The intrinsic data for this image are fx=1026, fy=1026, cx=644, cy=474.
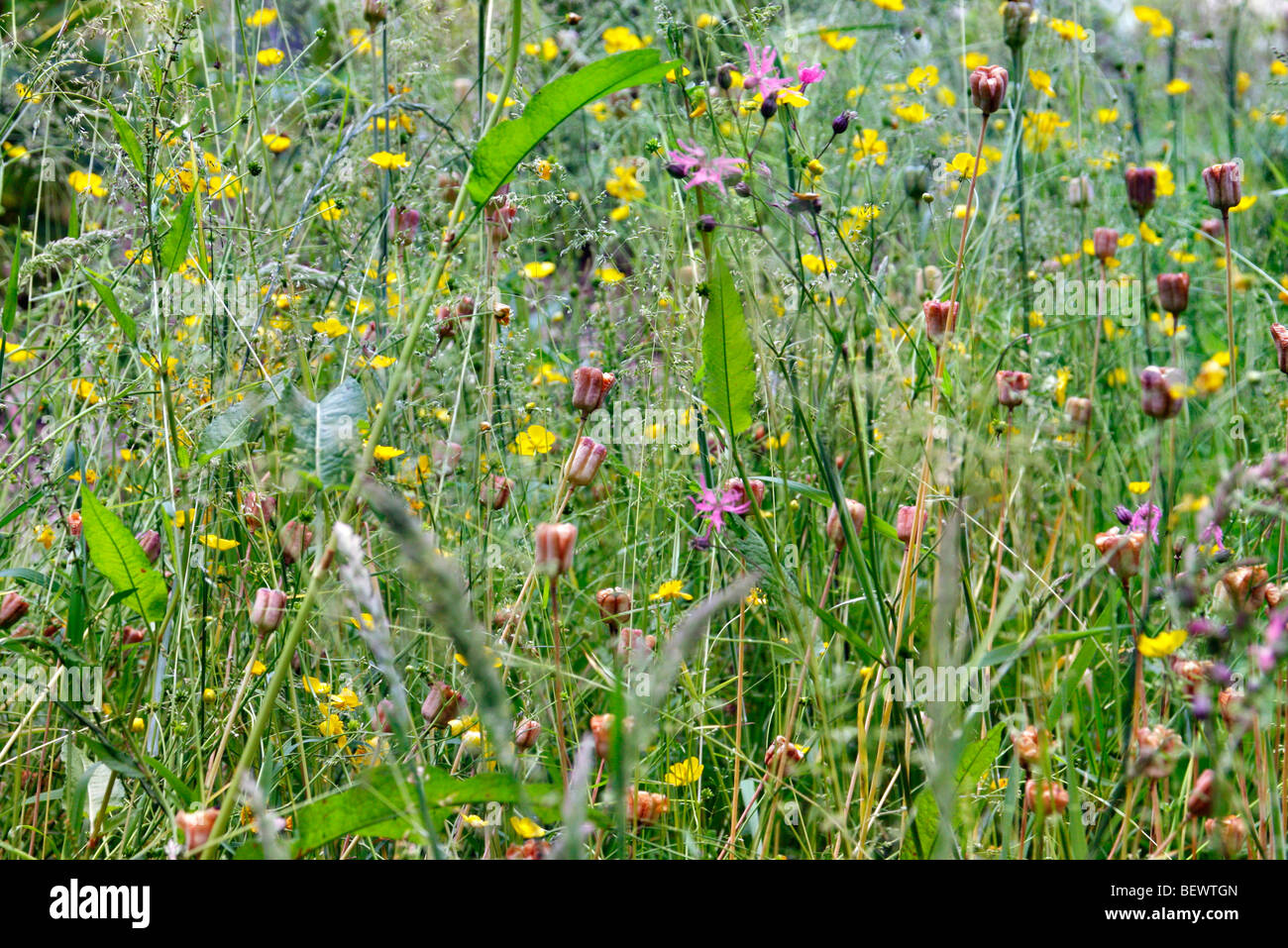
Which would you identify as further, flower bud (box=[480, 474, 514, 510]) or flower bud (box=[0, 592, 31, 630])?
flower bud (box=[480, 474, 514, 510])

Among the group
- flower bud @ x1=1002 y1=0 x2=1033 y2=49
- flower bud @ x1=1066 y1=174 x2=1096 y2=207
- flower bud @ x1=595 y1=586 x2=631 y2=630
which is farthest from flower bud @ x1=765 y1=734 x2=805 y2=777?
flower bud @ x1=1066 y1=174 x2=1096 y2=207

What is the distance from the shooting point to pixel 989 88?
90cm

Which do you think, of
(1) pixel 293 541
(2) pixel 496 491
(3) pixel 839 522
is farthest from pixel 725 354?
(1) pixel 293 541

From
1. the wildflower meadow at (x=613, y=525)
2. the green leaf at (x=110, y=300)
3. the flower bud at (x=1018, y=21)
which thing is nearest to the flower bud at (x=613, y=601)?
the wildflower meadow at (x=613, y=525)

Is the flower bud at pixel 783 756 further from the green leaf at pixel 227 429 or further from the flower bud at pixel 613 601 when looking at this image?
the green leaf at pixel 227 429

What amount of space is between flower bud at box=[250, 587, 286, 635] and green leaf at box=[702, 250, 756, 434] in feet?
1.21

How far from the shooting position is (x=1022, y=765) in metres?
0.77

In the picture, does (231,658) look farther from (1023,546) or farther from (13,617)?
(1023,546)

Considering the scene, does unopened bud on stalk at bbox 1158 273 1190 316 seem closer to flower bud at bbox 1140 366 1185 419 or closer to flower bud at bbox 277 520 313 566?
flower bud at bbox 1140 366 1185 419

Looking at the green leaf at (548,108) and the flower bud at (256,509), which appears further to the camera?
the flower bud at (256,509)

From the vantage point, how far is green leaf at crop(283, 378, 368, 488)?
629 millimetres

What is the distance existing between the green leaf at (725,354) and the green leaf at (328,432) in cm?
26

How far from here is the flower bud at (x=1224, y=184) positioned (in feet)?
2.99
